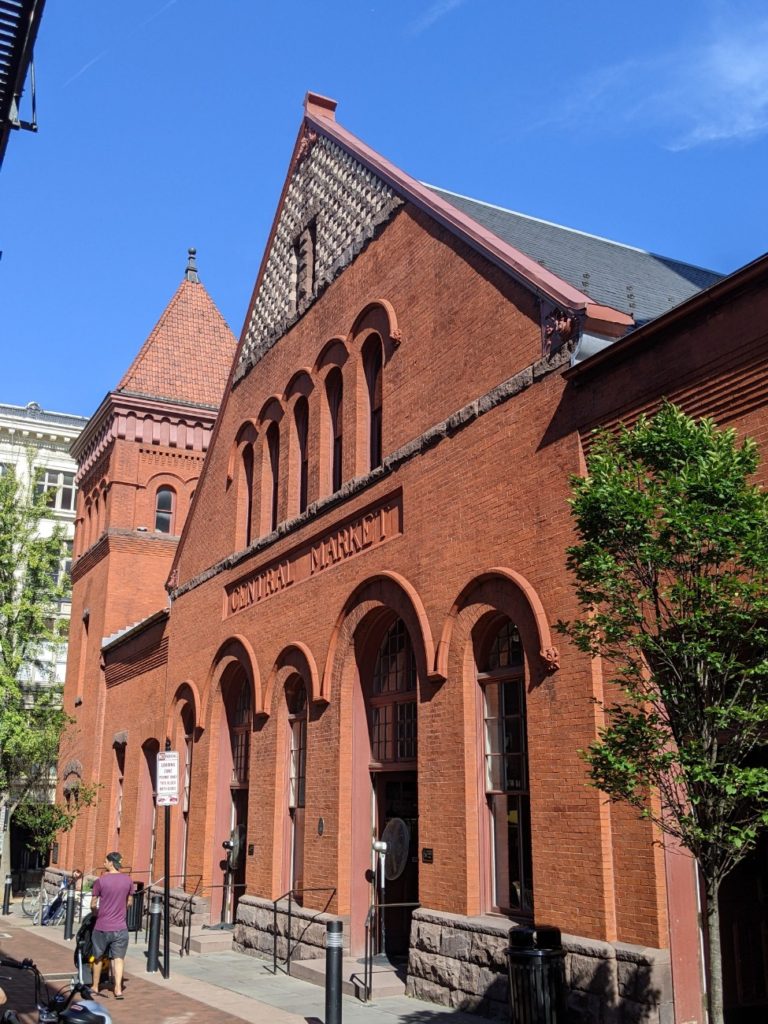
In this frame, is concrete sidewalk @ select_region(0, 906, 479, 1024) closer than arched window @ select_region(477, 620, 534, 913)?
Yes

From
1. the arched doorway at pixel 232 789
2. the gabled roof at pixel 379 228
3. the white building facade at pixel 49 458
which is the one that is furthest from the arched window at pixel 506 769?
the white building facade at pixel 49 458

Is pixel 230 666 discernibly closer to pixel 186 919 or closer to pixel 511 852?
pixel 186 919

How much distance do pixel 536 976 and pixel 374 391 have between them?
9847mm

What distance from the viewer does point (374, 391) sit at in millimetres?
17016

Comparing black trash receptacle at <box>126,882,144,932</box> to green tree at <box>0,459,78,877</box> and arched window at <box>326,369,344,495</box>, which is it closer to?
green tree at <box>0,459,78,877</box>

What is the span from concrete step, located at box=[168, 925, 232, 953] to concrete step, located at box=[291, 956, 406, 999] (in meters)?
3.26

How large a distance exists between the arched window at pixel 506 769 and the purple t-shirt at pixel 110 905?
192 inches

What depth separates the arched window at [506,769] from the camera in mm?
11906

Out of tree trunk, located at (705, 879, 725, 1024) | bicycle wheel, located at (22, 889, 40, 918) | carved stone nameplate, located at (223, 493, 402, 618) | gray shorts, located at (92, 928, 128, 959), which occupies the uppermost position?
carved stone nameplate, located at (223, 493, 402, 618)

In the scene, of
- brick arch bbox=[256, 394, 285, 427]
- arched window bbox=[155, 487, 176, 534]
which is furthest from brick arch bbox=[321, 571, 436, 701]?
arched window bbox=[155, 487, 176, 534]

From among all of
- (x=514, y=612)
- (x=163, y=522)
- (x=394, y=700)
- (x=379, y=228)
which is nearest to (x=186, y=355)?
(x=163, y=522)

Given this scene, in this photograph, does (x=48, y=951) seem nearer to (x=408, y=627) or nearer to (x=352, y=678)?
(x=352, y=678)

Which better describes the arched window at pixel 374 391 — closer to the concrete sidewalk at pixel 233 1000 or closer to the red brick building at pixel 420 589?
the red brick building at pixel 420 589

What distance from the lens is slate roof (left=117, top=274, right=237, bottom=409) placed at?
32.1 m
